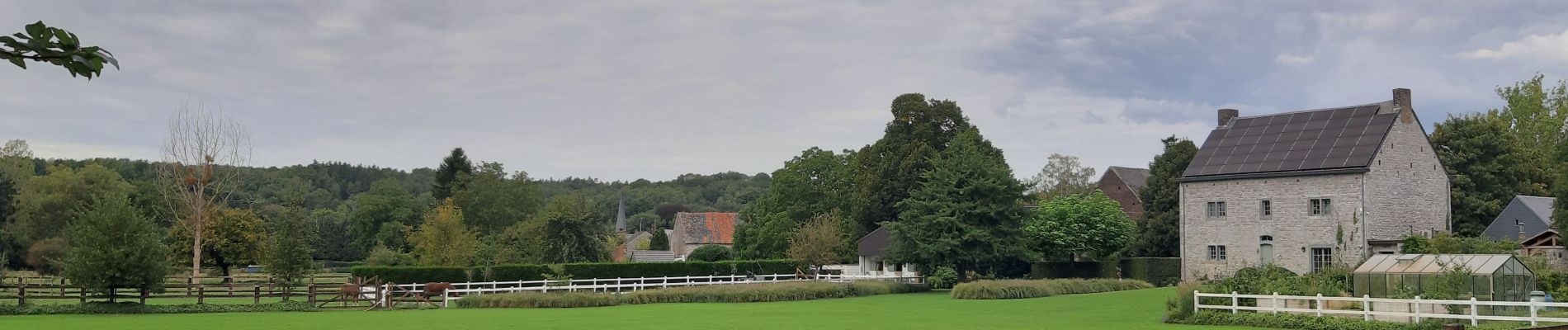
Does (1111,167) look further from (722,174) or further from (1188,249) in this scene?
(722,174)

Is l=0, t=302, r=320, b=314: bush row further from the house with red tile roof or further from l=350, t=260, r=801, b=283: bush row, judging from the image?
the house with red tile roof

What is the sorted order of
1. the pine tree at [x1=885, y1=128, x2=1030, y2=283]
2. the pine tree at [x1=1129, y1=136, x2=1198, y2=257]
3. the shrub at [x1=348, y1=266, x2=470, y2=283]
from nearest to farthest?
the shrub at [x1=348, y1=266, x2=470, y2=283], the pine tree at [x1=885, y1=128, x2=1030, y2=283], the pine tree at [x1=1129, y1=136, x2=1198, y2=257]

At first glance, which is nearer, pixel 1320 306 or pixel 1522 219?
pixel 1320 306

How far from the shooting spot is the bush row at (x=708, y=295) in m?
36.6

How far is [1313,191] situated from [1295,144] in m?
2.76

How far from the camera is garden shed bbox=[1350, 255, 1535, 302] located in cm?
2588

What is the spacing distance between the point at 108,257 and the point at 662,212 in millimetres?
114622

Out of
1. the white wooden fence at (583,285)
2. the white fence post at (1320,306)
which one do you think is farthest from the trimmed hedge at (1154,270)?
the white fence post at (1320,306)

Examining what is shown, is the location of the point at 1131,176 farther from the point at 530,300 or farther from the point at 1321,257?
the point at 530,300

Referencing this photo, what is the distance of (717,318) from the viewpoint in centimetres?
2820

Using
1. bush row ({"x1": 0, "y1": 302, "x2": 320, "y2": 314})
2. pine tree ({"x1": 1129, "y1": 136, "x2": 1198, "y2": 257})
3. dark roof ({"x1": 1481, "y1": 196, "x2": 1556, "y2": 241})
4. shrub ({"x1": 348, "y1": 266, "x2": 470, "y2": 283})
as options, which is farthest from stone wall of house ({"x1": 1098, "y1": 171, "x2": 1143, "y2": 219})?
bush row ({"x1": 0, "y1": 302, "x2": 320, "y2": 314})

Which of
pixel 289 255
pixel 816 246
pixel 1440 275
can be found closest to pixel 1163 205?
pixel 816 246

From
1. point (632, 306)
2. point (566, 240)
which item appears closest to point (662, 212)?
point (566, 240)

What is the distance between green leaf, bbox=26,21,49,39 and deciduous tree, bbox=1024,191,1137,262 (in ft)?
169
